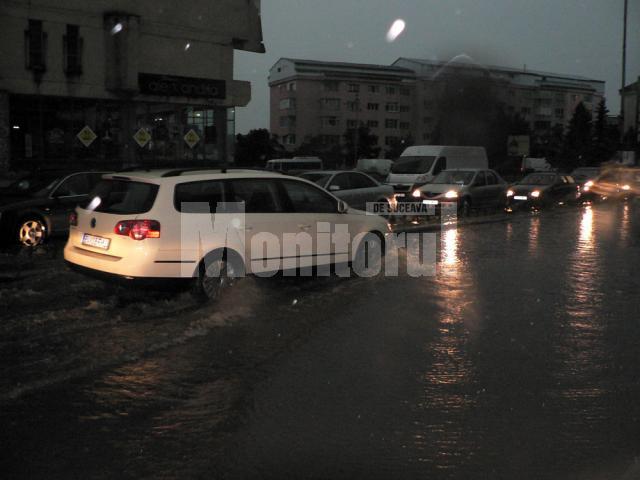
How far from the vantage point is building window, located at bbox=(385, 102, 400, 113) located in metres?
99.4

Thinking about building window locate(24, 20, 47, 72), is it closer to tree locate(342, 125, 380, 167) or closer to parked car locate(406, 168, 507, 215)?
→ parked car locate(406, 168, 507, 215)

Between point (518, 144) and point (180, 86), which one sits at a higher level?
point (180, 86)

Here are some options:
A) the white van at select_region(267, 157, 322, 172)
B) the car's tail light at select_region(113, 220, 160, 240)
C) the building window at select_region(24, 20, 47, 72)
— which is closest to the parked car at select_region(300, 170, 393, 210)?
the car's tail light at select_region(113, 220, 160, 240)

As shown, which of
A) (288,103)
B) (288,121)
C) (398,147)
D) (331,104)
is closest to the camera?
(398,147)

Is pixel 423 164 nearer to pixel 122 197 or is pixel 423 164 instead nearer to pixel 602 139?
pixel 122 197

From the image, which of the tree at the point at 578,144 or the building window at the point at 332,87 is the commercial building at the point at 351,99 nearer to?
the building window at the point at 332,87

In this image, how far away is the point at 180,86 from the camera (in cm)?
3856

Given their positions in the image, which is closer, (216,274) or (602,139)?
(216,274)

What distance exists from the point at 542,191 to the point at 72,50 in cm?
2142

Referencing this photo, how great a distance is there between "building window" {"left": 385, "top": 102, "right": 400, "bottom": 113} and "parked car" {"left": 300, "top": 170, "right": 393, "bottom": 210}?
81.4m

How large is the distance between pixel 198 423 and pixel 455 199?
18.7m

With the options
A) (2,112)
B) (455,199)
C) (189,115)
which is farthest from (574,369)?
(189,115)

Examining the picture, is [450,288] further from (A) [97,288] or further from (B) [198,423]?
(B) [198,423]

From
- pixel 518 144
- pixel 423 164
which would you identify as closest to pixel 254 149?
pixel 518 144
